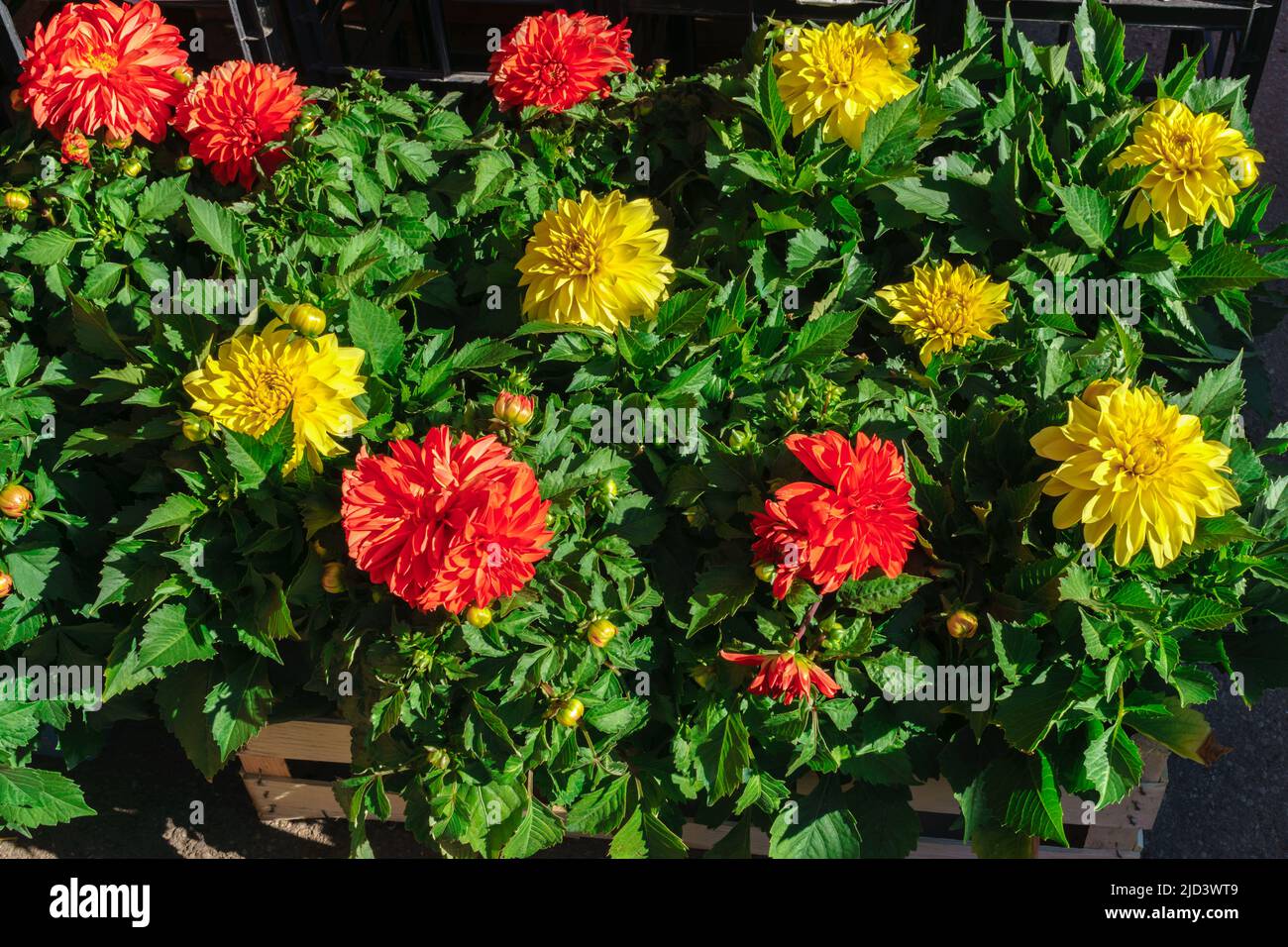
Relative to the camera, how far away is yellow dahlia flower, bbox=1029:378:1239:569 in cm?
178

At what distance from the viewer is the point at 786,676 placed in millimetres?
1834

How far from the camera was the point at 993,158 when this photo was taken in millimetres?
2514

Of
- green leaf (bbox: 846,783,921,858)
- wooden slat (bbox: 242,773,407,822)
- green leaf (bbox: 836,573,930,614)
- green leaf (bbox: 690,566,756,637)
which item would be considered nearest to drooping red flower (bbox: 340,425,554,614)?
green leaf (bbox: 690,566,756,637)

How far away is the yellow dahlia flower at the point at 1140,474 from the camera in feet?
5.83

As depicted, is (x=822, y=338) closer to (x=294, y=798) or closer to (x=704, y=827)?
(x=704, y=827)

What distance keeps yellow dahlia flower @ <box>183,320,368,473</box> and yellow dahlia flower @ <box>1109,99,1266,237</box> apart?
5.21ft

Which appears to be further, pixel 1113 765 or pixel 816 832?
pixel 816 832

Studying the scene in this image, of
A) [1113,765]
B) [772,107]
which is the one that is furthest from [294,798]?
[772,107]

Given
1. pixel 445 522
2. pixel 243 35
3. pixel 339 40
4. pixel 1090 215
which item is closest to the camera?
pixel 445 522

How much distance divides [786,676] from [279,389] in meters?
0.96

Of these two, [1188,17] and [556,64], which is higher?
[1188,17]

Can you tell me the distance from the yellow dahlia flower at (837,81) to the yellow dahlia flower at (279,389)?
1084mm

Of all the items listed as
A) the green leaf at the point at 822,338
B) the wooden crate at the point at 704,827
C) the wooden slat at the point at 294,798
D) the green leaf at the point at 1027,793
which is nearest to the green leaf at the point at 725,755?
the wooden crate at the point at 704,827
